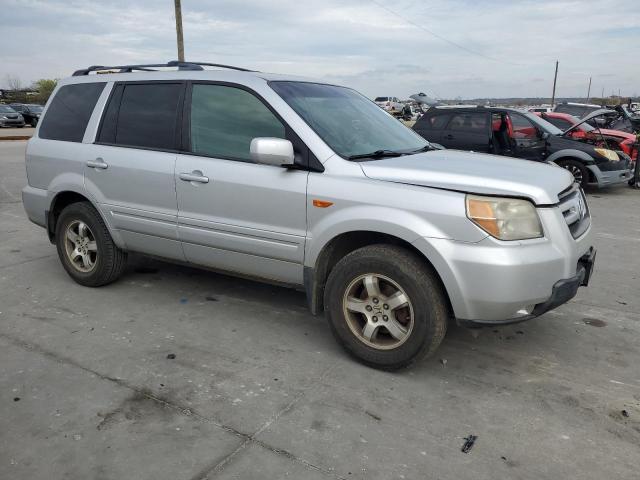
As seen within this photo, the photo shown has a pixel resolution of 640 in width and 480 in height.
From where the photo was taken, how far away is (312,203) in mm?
3500

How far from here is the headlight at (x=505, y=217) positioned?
3.02 meters

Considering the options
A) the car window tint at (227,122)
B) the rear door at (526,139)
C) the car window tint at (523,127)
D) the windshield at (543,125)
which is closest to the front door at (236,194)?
the car window tint at (227,122)

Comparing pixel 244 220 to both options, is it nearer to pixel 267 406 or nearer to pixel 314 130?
pixel 314 130

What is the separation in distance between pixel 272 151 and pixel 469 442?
193cm

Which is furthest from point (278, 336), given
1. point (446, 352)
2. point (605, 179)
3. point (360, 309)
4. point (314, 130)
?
point (605, 179)

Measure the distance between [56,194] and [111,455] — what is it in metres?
2.97

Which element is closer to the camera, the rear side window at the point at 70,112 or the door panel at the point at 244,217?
the door panel at the point at 244,217

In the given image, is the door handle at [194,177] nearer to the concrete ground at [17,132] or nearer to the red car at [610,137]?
the red car at [610,137]

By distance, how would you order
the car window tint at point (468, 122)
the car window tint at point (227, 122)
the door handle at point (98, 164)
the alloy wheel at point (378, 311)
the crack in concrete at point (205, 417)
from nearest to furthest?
the crack in concrete at point (205, 417) → the alloy wheel at point (378, 311) → the car window tint at point (227, 122) → the door handle at point (98, 164) → the car window tint at point (468, 122)

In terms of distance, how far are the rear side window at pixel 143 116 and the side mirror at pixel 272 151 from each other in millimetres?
1051

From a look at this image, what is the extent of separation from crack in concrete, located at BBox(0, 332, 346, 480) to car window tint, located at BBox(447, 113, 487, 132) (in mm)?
7632

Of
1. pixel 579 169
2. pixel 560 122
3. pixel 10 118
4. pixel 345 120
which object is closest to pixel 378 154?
pixel 345 120

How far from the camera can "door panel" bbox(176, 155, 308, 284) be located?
11.9ft

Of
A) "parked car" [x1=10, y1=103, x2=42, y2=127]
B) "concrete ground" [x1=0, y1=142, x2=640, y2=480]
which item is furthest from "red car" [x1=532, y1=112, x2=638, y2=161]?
"parked car" [x1=10, y1=103, x2=42, y2=127]
